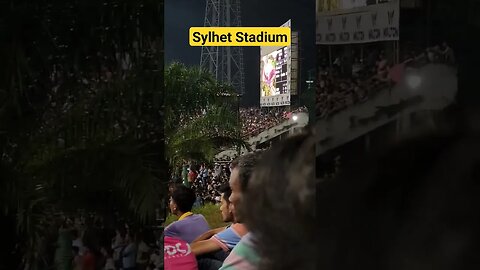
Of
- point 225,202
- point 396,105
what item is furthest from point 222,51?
point 396,105

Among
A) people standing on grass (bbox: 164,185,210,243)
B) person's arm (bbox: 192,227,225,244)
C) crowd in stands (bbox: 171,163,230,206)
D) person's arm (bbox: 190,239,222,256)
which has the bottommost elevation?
person's arm (bbox: 190,239,222,256)

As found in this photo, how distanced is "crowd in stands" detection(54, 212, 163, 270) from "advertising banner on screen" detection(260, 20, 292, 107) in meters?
0.90

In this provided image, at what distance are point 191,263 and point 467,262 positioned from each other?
111cm

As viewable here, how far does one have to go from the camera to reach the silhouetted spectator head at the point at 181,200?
7.69 ft

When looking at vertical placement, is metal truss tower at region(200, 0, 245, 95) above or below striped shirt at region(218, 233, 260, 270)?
above

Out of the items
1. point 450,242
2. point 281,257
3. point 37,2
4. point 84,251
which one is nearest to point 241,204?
point 281,257

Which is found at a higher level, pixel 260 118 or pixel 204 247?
pixel 260 118

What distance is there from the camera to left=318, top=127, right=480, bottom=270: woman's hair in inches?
75.3

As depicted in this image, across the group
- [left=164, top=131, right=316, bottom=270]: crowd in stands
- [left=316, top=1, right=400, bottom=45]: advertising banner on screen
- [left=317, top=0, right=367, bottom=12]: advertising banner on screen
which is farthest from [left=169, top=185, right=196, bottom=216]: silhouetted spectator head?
[left=317, top=0, right=367, bottom=12]: advertising banner on screen

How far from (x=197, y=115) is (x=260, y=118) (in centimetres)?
31

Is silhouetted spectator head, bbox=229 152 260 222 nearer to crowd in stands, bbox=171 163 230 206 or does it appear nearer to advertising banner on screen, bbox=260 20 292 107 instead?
crowd in stands, bbox=171 163 230 206

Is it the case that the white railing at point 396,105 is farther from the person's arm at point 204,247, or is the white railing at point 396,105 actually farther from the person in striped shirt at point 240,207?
the person's arm at point 204,247

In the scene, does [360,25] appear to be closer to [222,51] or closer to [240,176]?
[222,51]

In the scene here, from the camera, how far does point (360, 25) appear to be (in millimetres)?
2172
